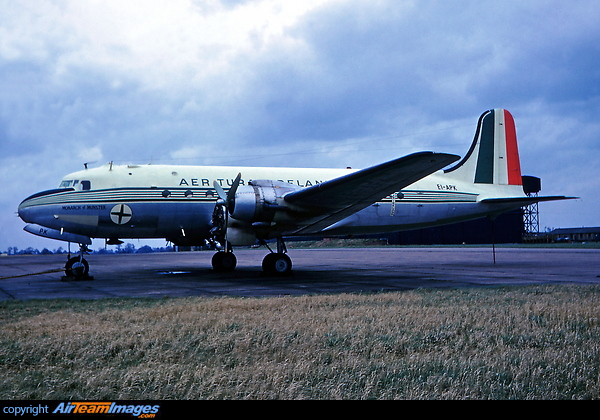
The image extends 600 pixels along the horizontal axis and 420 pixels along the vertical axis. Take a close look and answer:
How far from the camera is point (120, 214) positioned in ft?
56.3

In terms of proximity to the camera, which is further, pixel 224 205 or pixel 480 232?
pixel 480 232

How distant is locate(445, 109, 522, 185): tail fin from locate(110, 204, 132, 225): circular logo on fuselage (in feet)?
44.9

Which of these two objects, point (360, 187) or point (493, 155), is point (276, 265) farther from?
point (493, 155)

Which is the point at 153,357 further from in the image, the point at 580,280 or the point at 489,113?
the point at 489,113

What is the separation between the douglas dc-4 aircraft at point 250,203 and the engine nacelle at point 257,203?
0.03 metres

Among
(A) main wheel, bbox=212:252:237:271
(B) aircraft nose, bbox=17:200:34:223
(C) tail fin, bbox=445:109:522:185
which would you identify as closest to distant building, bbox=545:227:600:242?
(C) tail fin, bbox=445:109:522:185

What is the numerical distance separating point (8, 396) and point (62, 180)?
50.2 feet

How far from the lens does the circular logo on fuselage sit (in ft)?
56.1

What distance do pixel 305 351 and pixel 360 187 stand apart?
380 inches

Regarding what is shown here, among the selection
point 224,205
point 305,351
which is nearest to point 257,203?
point 224,205

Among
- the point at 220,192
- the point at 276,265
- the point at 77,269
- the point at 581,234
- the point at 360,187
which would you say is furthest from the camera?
the point at 581,234

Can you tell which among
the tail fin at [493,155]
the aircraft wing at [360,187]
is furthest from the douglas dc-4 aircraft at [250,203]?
the tail fin at [493,155]

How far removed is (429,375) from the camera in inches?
174
